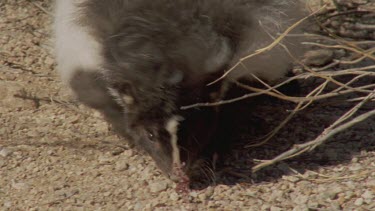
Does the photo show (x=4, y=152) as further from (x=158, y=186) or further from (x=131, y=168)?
(x=158, y=186)

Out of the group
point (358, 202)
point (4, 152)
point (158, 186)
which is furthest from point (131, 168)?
point (358, 202)

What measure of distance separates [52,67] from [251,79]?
1.33 m

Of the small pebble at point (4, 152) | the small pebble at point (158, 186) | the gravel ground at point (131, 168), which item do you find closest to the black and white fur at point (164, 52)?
the small pebble at point (158, 186)

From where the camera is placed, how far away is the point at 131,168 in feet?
10.4

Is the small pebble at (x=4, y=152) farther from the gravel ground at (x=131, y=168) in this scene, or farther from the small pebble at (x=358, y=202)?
the small pebble at (x=358, y=202)

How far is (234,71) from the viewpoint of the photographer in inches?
114

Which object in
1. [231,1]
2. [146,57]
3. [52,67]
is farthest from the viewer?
[52,67]

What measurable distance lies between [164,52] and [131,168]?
659 mm

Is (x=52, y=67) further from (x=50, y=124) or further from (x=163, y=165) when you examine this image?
(x=163, y=165)

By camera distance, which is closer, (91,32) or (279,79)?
(91,32)

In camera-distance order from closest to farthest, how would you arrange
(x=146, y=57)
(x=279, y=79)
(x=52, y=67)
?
(x=146, y=57)
(x=279, y=79)
(x=52, y=67)

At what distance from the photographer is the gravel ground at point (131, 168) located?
115 inches

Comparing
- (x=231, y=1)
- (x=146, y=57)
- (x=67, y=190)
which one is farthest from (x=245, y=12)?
(x=67, y=190)

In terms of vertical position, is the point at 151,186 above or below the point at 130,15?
below
